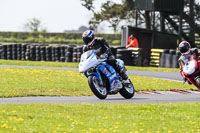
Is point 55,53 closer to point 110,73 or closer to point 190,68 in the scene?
point 190,68

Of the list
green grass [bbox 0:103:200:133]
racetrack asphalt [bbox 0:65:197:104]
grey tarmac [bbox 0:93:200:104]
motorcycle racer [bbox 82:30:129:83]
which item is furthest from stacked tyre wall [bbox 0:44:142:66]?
green grass [bbox 0:103:200:133]

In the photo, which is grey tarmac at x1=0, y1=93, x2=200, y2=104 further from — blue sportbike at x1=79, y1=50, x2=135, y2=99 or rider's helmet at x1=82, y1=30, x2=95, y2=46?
rider's helmet at x1=82, y1=30, x2=95, y2=46

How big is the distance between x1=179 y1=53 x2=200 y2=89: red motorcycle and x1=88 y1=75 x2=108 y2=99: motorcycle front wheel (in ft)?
8.21

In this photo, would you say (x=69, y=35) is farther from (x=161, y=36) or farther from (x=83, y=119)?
(x=83, y=119)

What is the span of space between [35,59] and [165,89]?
19.1 m

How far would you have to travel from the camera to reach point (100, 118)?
10195 millimetres

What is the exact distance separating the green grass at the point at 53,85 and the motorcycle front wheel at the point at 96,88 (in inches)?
67.8

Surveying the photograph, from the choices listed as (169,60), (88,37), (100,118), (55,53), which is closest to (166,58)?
(169,60)

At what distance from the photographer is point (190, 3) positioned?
130 ft

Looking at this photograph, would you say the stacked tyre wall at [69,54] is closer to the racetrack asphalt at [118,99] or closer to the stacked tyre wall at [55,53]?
the stacked tyre wall at [55,53]

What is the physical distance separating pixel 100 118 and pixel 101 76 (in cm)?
345

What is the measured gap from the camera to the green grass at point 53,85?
49.5 feet

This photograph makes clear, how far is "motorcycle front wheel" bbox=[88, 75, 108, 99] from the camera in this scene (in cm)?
1301

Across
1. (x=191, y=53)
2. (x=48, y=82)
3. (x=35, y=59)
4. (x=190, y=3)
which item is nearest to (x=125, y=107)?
(x=191, y=53)
